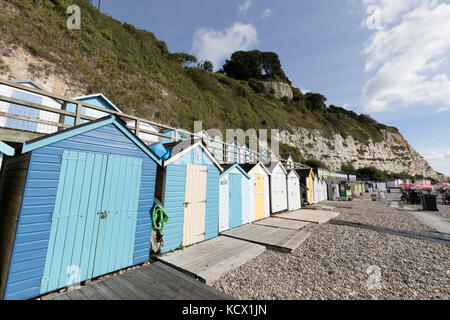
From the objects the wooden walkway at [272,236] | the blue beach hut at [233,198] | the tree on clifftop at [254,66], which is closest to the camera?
the wooden walkway at [272,236]

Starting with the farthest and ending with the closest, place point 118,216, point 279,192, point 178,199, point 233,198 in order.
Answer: point 279,192, point 233,198, point 178,199, point 118,216

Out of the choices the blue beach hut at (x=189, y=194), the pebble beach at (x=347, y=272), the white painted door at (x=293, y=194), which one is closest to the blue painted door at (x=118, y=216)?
the blue beach hut at (x=189, y=194)

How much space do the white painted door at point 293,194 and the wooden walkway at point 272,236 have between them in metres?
6.08

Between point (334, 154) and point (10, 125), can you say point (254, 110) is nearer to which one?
point (334, 154)

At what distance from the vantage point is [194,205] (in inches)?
250

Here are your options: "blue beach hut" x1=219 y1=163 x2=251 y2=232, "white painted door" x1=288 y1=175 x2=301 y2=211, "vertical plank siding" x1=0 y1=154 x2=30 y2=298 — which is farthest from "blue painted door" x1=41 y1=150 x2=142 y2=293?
"white painted door" x1=288 y1=175 x2=301 y2=211

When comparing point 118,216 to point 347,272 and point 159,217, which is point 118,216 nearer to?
point 159,217

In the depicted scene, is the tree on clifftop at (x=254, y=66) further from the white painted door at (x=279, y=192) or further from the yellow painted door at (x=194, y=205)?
the yellow painted door at (x=194, y=205)

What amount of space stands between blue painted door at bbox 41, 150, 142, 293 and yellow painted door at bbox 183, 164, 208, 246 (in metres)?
1.79

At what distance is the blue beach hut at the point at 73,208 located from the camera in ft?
10.5

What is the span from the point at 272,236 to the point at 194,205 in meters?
3.43

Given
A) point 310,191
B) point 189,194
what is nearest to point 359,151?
point 310,191

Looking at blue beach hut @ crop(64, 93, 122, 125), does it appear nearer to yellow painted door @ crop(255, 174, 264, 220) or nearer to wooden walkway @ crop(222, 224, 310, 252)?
yellow painted door @ crop(255, 174, 264, 220)

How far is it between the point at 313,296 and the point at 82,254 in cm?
484
